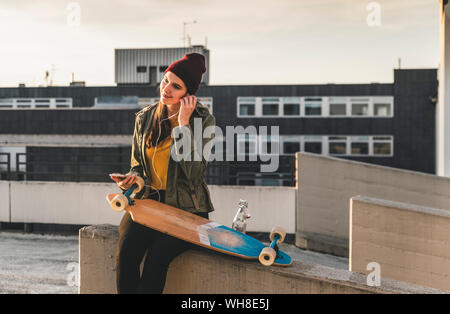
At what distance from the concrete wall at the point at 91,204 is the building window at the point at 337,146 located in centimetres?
2697

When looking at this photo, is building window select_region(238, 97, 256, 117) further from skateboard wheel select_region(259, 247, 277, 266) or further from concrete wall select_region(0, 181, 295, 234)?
skateboard wheel select_region(259, 247, 277, 266)

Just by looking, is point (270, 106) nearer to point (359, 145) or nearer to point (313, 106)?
point (313, 106)

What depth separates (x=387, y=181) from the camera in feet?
39.4

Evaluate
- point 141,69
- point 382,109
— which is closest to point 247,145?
point 382,109

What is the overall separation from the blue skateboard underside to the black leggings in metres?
0.28

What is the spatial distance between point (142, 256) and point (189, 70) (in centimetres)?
134

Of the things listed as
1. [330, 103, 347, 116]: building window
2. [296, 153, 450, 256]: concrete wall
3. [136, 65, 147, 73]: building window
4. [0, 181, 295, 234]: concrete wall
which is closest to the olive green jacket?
[0, 181, 295, 234]: concrete wall

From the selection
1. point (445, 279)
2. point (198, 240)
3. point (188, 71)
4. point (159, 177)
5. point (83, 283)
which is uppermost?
point (188, 71)

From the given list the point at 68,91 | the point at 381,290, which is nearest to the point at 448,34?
the point at 381,290

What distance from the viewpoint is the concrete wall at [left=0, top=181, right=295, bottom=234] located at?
470 inches

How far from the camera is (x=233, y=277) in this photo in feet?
12.8

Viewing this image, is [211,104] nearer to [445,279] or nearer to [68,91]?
[68,91]

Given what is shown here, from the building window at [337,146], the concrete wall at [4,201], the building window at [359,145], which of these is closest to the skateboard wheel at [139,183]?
the concrete wall at [4,201]
